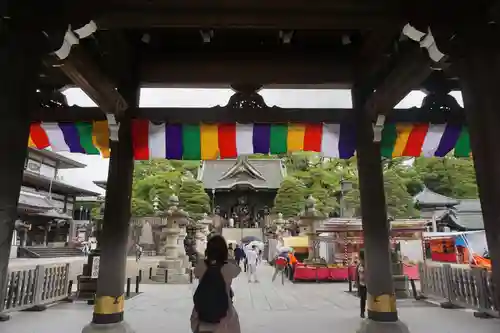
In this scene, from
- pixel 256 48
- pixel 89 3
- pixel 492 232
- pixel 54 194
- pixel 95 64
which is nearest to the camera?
pixel 492 232

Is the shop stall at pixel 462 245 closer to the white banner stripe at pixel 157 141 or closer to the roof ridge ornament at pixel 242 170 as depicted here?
the white banner stripe at pixel 157 141

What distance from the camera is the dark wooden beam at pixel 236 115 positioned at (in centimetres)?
603

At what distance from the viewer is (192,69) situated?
639 cm

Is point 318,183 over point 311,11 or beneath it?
over

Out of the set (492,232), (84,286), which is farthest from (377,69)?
(84,286)

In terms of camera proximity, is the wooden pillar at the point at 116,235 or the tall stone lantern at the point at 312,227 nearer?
the wooden pillar at the point at 116,235

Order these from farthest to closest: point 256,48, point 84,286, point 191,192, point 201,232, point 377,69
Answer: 1. point 191,192
2. point 201,232
3. point 84,286
4. point 256,48
5. point 377,69

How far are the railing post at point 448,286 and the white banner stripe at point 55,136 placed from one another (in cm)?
980

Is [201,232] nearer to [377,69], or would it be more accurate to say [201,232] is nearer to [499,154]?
[377,69]

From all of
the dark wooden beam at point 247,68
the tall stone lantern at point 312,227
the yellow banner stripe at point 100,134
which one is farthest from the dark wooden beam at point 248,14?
the tall stone lantern at point 312,227

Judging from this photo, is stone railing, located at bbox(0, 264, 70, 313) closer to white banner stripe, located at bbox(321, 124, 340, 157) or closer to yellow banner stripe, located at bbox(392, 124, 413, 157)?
white banner stripe, located at bbox(321, 124, 340, 157)

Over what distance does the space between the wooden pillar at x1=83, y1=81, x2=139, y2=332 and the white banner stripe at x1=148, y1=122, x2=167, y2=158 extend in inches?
14.5

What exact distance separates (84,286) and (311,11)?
10.3 m

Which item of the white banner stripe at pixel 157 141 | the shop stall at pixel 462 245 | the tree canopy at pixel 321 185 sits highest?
the tree canopy at pixel 321 185
